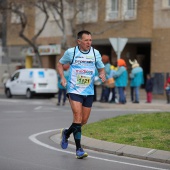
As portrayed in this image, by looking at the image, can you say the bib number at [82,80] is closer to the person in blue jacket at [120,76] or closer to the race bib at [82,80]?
the race bib at [82,80]

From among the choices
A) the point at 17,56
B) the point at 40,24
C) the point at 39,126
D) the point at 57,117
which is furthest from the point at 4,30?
the point at 39,126

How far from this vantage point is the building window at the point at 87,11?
33.5m

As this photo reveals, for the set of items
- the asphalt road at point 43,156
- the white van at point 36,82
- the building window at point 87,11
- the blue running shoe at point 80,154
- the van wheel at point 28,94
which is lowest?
the van wheel at point 28,94

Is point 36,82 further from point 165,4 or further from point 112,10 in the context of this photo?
point 165,4

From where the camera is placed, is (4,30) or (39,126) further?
(4,30)

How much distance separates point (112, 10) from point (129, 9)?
1.41m

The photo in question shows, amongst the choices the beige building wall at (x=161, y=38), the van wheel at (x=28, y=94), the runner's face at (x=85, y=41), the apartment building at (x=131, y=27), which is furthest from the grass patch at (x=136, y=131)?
the van wheel at (x=28, y=94)

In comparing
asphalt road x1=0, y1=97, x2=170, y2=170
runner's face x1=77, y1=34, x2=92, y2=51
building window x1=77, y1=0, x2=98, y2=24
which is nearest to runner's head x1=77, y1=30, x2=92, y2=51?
runner's face x1=77, y1=34, x2=92, y2=51

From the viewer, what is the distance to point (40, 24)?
4047 cm

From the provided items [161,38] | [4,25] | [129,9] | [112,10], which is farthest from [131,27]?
[4,25]

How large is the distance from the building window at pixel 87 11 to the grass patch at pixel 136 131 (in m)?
18.5

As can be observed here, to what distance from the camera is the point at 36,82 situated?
31.2 m

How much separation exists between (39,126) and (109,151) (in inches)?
194

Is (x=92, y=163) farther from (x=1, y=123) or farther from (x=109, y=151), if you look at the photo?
(x=1, y=123)
